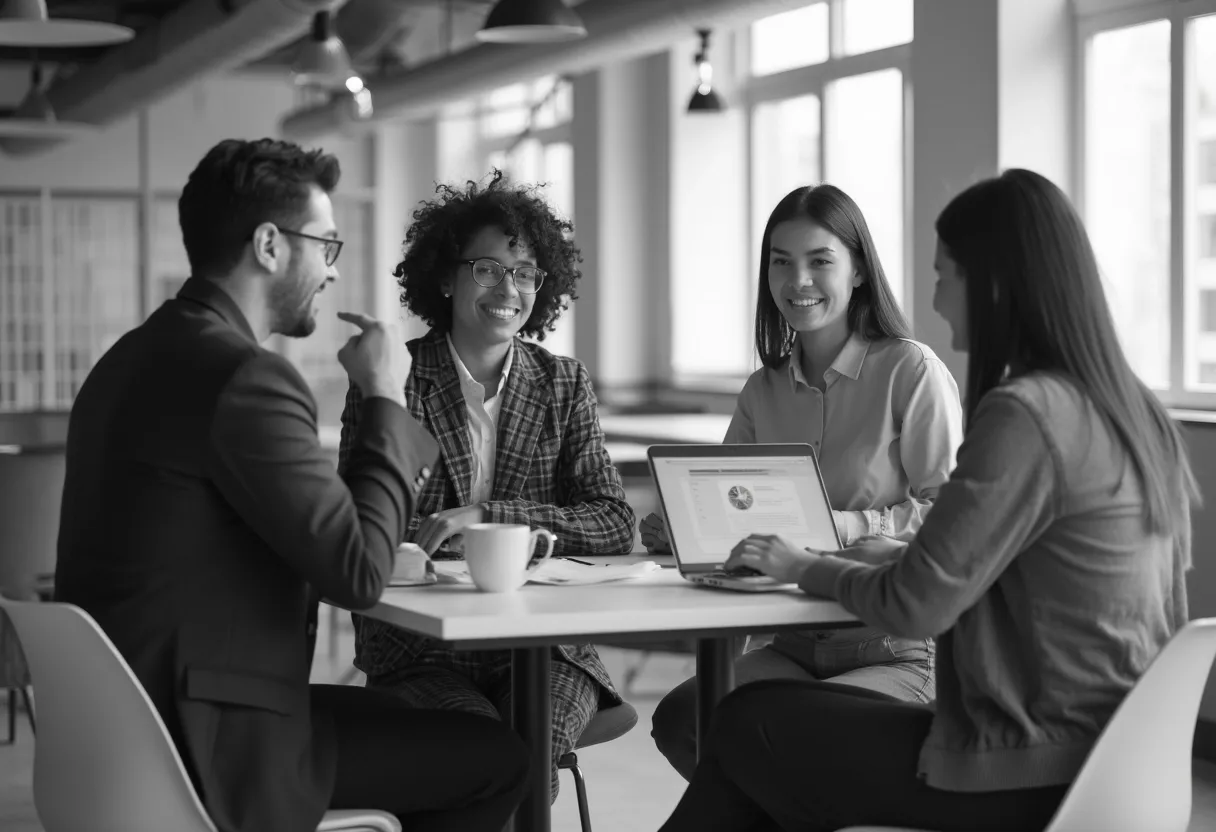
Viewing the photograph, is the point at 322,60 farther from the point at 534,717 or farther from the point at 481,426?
the point at 534,717

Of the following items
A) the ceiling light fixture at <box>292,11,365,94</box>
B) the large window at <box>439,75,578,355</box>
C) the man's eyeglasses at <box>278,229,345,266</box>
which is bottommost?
the man's eyeglasses at <box>278,229,345,266</box>

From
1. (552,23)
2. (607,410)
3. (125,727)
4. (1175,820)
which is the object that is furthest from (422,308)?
(607,410)

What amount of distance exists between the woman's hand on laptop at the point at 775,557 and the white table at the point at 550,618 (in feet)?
0.11

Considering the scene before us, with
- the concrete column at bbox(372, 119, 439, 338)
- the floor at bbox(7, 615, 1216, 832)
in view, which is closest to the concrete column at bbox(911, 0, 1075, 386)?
the floor at bbox(7, 615, 1216, 832)

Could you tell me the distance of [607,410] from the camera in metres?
8.34

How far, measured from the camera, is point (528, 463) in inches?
111

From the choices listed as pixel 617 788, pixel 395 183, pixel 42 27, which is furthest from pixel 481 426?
pixel 395 183

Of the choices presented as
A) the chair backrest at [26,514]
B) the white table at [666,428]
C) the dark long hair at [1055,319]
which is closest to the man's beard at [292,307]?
the dark long hair at [1055,319]

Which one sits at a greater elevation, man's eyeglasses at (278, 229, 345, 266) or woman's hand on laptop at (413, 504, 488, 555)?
man's eyeglasses at (278, 229, 345, 266)

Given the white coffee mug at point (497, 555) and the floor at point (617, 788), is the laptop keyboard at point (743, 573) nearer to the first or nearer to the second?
the white coffee mug at point (497, 555)

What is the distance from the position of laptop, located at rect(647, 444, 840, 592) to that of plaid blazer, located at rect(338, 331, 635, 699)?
0.46 m

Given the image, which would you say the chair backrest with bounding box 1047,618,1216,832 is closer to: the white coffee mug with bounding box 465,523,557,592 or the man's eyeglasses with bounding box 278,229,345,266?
the white coffee mug with bounding box 465,523,557,592

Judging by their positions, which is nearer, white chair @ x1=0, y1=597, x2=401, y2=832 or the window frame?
white chair @ x1=0, y1=597, x2=401, y2=832

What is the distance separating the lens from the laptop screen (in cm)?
224
